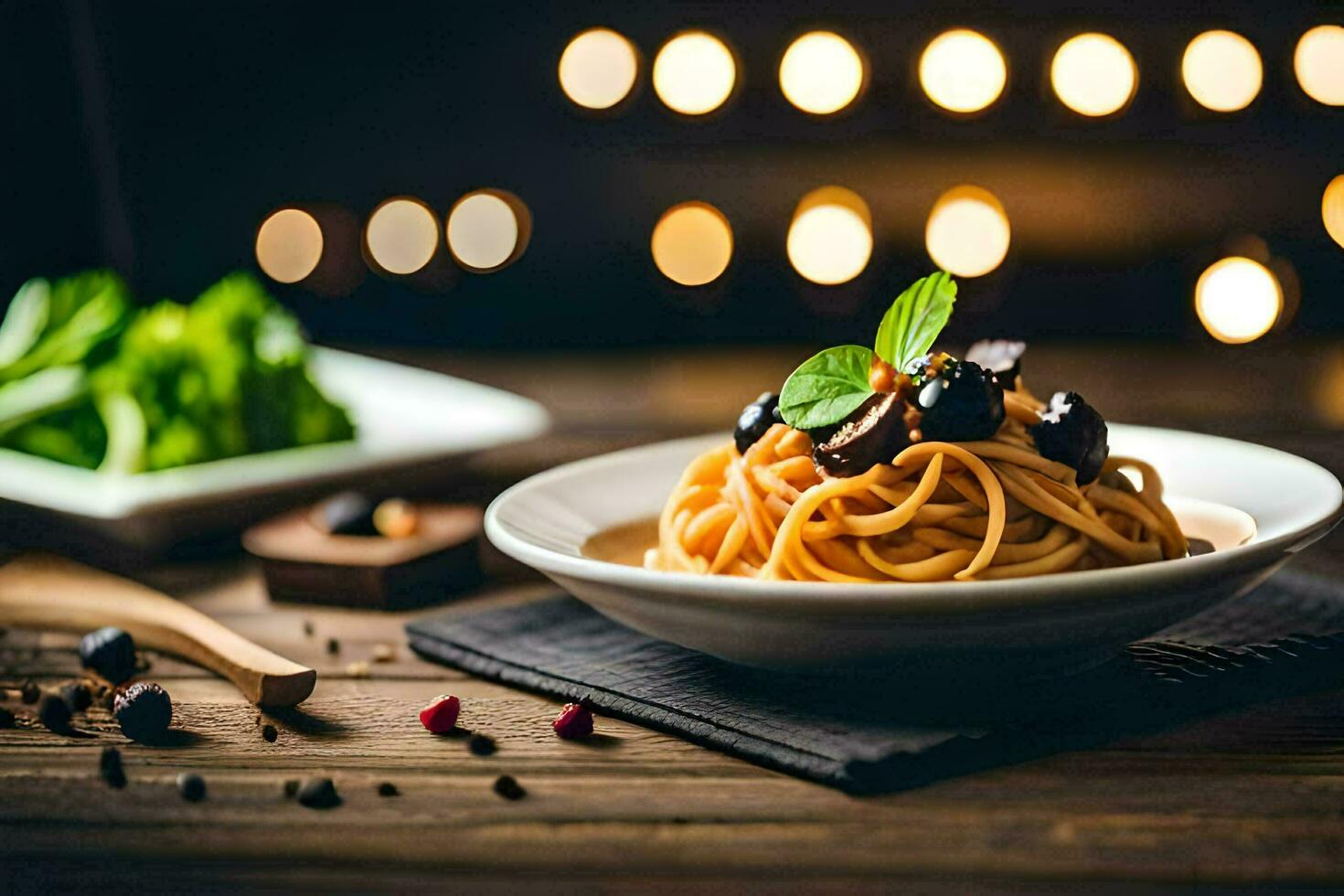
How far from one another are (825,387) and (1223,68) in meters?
5.48

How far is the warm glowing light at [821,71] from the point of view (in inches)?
260

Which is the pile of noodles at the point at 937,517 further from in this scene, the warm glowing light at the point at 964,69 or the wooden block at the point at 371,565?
the warm glowing light at the point at 964,69

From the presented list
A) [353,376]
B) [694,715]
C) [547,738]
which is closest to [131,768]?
[547,738]

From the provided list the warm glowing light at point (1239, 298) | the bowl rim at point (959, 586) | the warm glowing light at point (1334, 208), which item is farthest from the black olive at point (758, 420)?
the warm glowing light at point (1334, 208)

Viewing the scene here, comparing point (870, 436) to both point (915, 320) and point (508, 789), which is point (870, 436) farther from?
point (508, 789)

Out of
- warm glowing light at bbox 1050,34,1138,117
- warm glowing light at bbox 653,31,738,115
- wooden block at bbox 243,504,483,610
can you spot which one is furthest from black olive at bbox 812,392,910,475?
warm glowing light at bbox 1050,34,1138,117

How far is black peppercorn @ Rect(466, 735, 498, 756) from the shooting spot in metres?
1.63

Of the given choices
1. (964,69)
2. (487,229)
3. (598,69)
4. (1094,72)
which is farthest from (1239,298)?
(487,229)

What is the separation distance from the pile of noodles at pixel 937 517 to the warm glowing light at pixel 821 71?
4.97m

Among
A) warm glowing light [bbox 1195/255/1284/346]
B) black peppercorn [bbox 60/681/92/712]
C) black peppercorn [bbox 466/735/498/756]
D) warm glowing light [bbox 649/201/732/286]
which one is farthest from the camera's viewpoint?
warm glowing light [bbox 649/201/732/286]

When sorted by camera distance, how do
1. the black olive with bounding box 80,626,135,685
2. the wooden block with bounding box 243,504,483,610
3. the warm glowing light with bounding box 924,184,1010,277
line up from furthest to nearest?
1. the warm glowing light with bounding box 924,184,1010,277
2. the wooden block with bounding box 243,504,483,610
3. the black olive with bounding box 80,626,135,685

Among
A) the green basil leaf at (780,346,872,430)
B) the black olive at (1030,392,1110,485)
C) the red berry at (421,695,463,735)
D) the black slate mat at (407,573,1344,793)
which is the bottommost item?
the red berry at (421,695,463,735)

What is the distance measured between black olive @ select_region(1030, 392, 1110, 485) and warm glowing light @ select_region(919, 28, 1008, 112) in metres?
5.10

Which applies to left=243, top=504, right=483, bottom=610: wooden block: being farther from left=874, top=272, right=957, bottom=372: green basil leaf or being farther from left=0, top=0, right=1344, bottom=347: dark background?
left=0, top=0, right=1344, bottom=347: dark background
